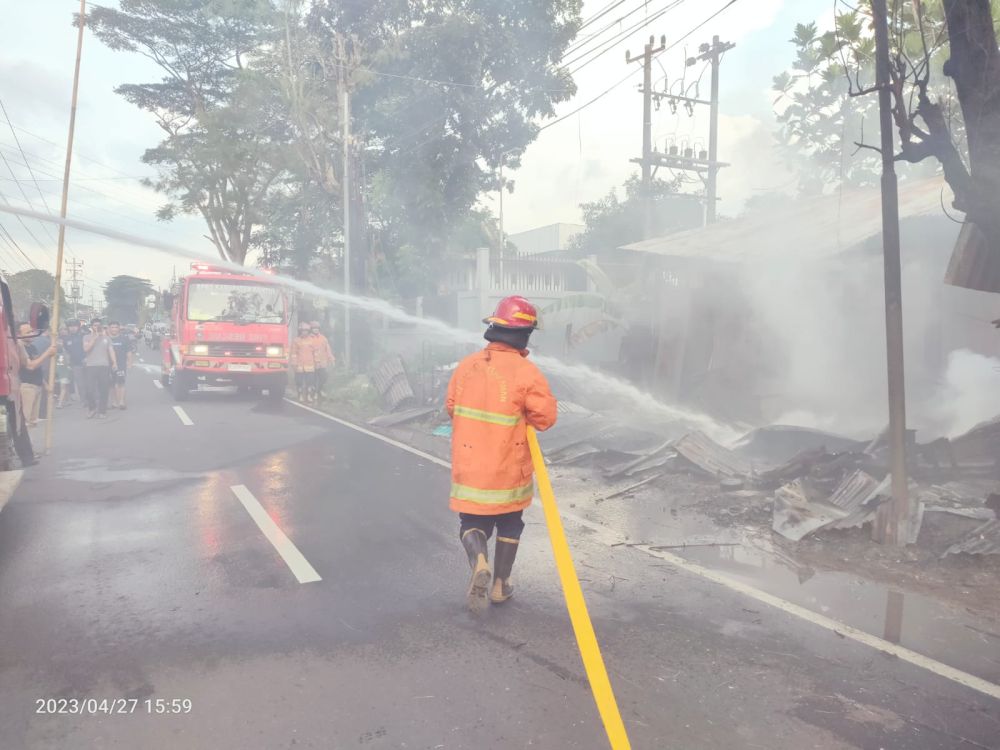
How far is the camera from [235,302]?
16.3m

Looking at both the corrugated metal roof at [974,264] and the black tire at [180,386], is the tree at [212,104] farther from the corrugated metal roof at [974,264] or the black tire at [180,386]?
the corrugated metal roof at [974,264]

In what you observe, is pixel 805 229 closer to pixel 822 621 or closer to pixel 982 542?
pixel 982 542

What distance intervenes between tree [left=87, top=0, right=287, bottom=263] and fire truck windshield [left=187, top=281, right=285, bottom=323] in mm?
13084

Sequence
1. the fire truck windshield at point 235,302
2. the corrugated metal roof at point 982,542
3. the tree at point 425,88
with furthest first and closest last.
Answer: the tree at point 425,88, the fire truck windshield at point 235,302, the corrugated metal roof at point 982,542

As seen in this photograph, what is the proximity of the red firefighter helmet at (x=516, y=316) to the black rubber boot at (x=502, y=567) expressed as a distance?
1333mm

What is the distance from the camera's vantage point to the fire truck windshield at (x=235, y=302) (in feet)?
52.6

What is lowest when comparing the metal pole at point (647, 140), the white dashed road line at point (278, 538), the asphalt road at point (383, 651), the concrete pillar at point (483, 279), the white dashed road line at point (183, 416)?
the asphalt road at point (383, 651)

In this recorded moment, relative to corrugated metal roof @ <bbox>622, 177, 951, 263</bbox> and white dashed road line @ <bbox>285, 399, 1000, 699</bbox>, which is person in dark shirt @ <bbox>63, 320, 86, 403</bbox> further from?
white dashed road line @ <bbox>285, 399, 1000, 699</bbox>

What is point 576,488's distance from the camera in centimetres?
831

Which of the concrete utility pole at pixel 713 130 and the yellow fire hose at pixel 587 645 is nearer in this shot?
the yellow fire hose at pixel 587 645

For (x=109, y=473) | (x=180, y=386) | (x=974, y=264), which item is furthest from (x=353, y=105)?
(x=974, y=264)

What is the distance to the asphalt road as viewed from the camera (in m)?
3.13

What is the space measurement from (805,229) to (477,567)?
1099cm

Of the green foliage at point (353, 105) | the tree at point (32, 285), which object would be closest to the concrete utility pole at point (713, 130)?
the green foliage at point (353, 105)
